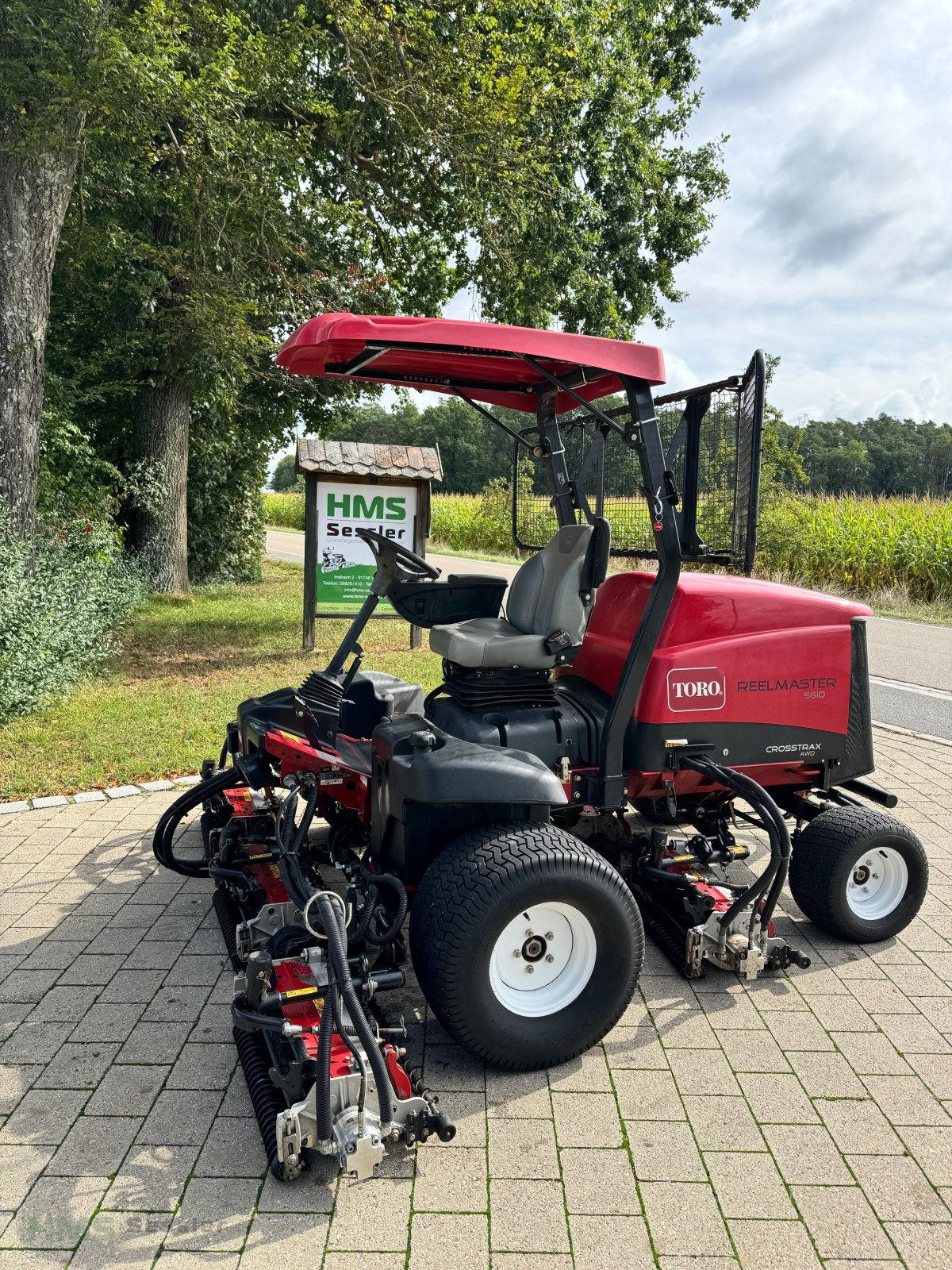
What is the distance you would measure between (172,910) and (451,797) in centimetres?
172

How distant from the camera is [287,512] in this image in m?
43.8

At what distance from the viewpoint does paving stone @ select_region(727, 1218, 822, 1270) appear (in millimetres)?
2117

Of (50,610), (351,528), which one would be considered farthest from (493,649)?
(351,528)

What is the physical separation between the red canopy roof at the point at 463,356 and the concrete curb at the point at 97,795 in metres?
2.72

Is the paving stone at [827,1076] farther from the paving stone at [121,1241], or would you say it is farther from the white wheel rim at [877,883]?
the paving stone at [121,1241]

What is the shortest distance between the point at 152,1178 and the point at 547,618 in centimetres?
219

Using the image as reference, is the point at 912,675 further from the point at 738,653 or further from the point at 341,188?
the point at 341,188

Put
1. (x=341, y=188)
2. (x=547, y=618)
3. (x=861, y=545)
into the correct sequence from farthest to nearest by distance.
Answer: (x=861, y=545), (x=341, y=188), (x=547, y=618)

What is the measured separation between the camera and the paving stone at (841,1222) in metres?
2.16

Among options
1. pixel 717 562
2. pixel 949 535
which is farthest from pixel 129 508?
pixel 949 535

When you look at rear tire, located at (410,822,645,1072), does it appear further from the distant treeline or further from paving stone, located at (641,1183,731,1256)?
the distant treeline

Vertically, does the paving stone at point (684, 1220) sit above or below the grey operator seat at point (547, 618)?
below

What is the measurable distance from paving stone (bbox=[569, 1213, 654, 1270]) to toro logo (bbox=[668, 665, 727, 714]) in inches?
66.8

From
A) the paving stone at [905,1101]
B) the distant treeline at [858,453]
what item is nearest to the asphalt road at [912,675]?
the paving stone at [905,1101]
